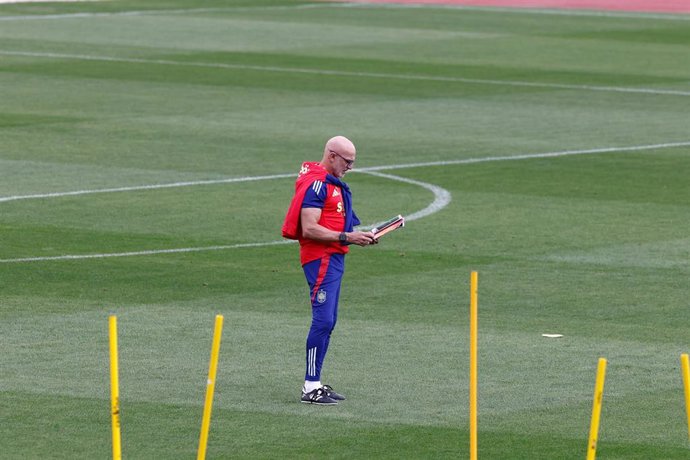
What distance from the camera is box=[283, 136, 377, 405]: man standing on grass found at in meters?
13.0

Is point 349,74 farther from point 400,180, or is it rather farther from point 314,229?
point 314,229

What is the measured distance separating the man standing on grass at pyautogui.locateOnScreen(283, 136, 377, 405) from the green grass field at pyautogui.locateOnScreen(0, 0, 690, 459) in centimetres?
37

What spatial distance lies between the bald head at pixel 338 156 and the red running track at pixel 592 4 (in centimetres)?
4465

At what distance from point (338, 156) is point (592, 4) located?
153 feet

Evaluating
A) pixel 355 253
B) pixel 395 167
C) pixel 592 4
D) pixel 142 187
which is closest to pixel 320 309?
pixel 355 253

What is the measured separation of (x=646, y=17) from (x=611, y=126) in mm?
24100

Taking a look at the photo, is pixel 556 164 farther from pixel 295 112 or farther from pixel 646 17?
pixel 646 17

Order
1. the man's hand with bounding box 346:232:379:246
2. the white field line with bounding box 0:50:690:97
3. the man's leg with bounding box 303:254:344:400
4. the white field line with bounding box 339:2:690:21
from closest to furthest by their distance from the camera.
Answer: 1. the man's hand with bounding box 346:232:379:246
2. the man's leg with bounding box 303:254:344:400
3. the white field line with bounding box 0:50:690:97
4. the white field line with bounding box 339:2:690:21

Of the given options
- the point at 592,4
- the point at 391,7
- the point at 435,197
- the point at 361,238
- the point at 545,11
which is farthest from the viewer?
the point at 592,4

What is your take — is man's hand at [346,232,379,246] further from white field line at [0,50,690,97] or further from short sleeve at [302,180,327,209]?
white field line at [0,50,690,97]

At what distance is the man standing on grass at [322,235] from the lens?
13.0 m

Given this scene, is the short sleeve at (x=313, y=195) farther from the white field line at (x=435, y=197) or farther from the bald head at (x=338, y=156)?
the white field line at (x=435, y=197)

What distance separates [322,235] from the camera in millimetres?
12953

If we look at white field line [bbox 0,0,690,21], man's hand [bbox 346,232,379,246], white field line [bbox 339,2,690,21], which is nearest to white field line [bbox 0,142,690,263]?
man's hand [bbox 346,232,379,246]
